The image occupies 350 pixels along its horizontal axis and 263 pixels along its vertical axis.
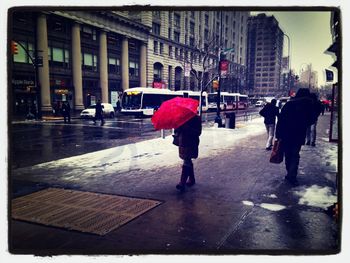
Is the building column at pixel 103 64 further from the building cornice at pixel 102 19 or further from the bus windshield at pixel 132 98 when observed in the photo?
the building cornice at pixel 102 19

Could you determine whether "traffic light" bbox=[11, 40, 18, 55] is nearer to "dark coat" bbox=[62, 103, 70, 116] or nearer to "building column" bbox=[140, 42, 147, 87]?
"building column" bbox=[140, 42, 147, 87]

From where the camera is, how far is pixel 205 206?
16.1ft

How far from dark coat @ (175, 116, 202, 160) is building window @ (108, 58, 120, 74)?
2.42 meters

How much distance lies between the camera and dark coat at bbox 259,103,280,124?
33.0 feet

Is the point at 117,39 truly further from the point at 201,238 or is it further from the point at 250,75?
the point at 201,238

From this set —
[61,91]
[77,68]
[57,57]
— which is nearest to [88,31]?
[57,57]

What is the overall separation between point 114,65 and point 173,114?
101 inches

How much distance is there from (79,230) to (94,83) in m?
4.06

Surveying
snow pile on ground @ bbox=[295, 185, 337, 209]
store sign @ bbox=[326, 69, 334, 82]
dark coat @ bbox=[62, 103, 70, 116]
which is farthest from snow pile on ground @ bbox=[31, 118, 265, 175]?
store sign @ bbox=[326, 69, 334, 82]

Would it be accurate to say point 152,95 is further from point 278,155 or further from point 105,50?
point 278,155

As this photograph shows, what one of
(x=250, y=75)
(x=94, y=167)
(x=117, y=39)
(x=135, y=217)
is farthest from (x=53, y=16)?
(x=250, y=75)

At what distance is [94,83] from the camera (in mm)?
7262

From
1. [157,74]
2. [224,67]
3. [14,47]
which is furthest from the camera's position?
[224,67]

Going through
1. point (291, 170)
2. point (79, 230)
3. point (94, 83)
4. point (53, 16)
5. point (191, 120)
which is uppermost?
point (53, 16)
